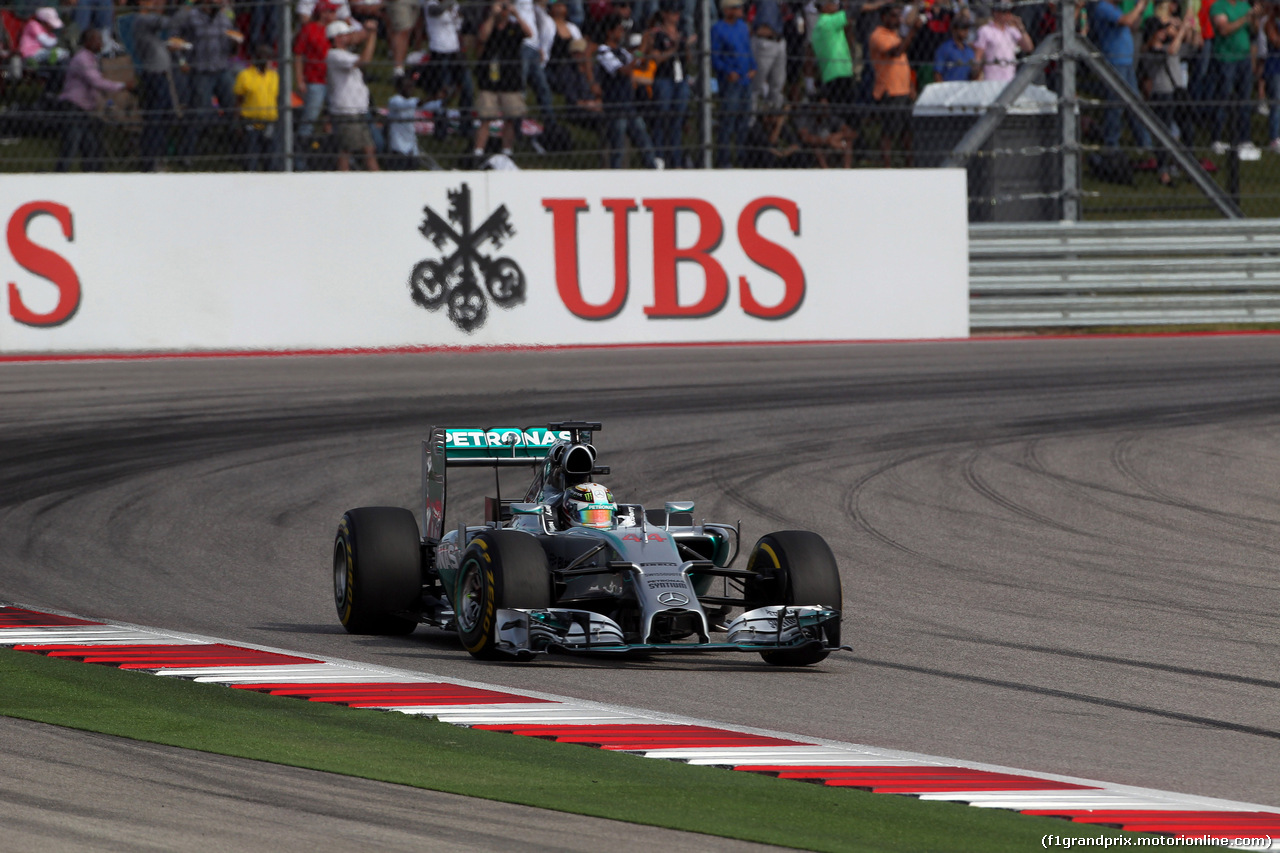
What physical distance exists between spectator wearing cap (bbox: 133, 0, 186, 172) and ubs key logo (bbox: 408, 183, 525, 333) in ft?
8.30

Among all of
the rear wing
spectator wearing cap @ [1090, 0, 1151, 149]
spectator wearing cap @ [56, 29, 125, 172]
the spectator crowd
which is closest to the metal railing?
spectator wearing cap @ [1090, 0, 1151, 149]

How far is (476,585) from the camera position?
7859 mm

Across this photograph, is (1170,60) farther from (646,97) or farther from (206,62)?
(206,62)

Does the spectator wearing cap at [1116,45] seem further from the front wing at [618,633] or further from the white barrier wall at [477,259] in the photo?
the front wing at [618,633]

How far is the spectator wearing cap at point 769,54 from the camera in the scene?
18828mm

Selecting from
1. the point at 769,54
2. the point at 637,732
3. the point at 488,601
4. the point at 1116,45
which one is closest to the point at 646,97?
the point at 769,54

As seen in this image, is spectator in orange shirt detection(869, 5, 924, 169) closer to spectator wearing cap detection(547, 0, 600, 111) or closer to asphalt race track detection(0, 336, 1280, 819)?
asphalt race track detection(0, 336, 1280, 819)

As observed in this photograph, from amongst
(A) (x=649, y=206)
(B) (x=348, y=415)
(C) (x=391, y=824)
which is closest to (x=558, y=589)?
(C) (x=391, y=824)

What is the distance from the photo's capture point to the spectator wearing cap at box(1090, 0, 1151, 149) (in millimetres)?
20094

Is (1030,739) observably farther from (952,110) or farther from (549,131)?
(952,110)

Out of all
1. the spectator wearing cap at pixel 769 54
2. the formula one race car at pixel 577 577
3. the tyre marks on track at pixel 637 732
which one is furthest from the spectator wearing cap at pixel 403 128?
the tyre marks on track at pixel 637 732

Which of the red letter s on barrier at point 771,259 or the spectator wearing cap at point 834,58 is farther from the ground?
the spectator wearing cap at point 834,58

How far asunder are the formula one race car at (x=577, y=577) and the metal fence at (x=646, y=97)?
32.9 feet

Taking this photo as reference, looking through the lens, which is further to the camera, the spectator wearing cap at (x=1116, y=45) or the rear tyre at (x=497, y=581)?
the spectator wearing cap at (x=1116, y=45)
